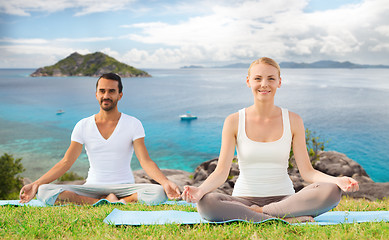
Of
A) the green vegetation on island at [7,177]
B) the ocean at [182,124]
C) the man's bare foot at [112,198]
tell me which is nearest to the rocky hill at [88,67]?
the ocean at [182,124]

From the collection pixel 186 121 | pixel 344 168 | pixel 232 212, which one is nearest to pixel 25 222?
pixel 232 212

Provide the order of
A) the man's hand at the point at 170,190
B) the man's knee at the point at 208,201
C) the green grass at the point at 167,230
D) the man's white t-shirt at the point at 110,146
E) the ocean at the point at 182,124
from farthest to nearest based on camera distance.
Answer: the ocean at the point at 182,124, the man's white t-shirt at the point at 110,146, the man's hand at the point at 170,190, the man's knee at the point at 208,201, the green grass at the point at 167,230

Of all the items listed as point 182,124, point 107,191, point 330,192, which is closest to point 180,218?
point 330,192

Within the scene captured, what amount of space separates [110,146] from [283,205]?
2050mm

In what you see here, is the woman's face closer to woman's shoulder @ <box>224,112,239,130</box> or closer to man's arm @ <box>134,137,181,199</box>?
woman's shoulder @ <box>224,112,239,130</box>

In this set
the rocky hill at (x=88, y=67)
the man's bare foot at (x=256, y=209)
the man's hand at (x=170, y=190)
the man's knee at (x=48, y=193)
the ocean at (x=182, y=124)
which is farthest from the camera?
the rocky hill at (x=88, y=67)

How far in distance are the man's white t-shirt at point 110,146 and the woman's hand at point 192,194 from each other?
4.99ft

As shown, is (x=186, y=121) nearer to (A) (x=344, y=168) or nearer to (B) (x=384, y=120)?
(B) (x=384, y=120)

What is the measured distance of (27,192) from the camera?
3.56 metres

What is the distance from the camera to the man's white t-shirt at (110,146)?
152 inches

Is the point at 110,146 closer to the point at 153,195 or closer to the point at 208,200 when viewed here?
the point at 153,195

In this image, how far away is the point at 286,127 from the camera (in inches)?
111

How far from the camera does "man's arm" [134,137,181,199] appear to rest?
3502 millimetres

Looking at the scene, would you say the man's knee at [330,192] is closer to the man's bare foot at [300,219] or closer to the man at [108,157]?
the man's bare foot at [300,219]
